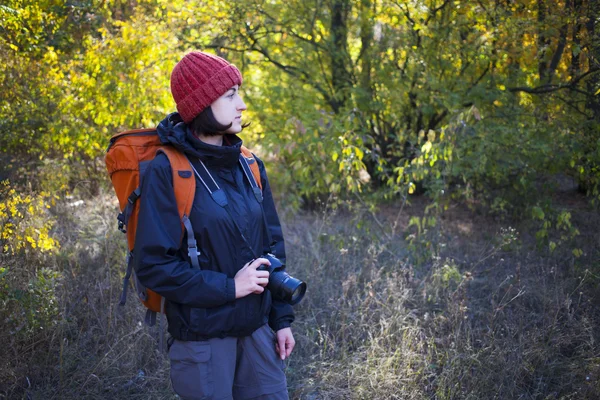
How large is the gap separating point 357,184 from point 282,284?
330 centimetres

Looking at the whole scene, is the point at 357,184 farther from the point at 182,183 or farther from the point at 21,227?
the point at 182,183

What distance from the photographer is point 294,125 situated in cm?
604

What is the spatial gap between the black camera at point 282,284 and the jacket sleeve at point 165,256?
0.19 meters

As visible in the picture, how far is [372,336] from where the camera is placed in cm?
406

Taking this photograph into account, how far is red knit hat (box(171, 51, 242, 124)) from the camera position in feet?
7.00

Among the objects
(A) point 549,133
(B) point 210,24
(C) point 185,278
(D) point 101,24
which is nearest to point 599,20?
(A) point 549,133

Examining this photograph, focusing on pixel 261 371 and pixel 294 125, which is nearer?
pixel 261 371

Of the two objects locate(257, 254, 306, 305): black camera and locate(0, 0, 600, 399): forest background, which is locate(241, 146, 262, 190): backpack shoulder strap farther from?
locate(0, 0, 600, 399): forest background

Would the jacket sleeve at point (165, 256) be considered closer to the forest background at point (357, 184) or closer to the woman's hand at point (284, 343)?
the woman's hand at point (284, 343)

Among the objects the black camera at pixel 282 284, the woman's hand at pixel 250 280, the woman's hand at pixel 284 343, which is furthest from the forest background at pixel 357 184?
the woman's hand at pixel 250 280

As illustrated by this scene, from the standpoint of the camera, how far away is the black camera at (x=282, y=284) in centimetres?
212

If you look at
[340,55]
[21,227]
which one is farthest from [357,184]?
[21,227]

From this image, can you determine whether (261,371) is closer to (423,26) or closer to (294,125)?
(294,125)

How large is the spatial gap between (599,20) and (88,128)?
190 inches
